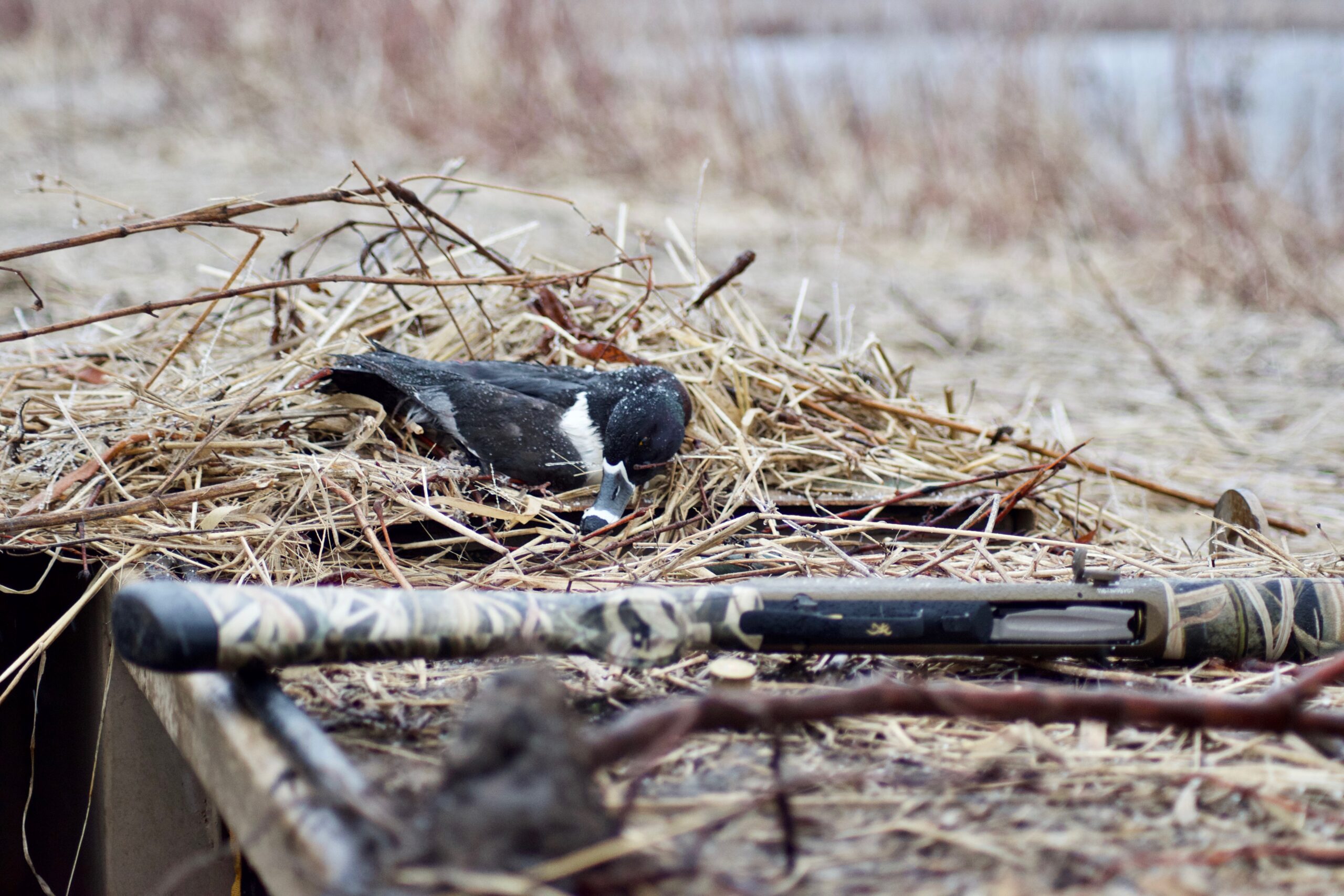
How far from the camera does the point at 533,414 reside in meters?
2.78

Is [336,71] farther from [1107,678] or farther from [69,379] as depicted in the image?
[1107,678]

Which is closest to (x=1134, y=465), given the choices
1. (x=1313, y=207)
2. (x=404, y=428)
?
(x=404, y=428)

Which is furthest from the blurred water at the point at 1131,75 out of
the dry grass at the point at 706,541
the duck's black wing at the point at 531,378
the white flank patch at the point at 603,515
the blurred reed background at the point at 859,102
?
the white flank patch at the point at 603,515

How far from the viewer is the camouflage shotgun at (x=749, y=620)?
1.41 m

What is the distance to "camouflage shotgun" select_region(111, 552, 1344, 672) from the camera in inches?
55.6

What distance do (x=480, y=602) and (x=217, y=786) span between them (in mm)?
441

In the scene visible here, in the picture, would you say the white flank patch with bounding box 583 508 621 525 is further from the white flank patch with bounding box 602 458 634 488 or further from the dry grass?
the white flank patch with bounding box 602 458 634 488

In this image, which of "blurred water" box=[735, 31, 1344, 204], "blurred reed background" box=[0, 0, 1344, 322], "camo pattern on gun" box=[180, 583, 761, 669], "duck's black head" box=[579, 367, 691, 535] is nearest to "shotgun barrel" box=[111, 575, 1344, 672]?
"camo pattern on gun" box=[180, 583, 761, 669]

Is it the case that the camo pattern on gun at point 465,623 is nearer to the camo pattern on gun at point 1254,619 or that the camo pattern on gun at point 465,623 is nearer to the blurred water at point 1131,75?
the camo pattern on gun at point 1254,619

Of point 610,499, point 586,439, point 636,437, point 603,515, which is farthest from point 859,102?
point 603,515

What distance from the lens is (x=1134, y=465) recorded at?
3.84 meters

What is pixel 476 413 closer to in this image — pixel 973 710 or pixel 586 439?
pixel 586 439

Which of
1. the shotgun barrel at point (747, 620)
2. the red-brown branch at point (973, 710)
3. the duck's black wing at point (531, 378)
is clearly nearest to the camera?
the red-brown branch at point (973, 710)

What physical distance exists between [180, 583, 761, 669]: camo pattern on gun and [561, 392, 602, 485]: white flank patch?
44.9 inches
